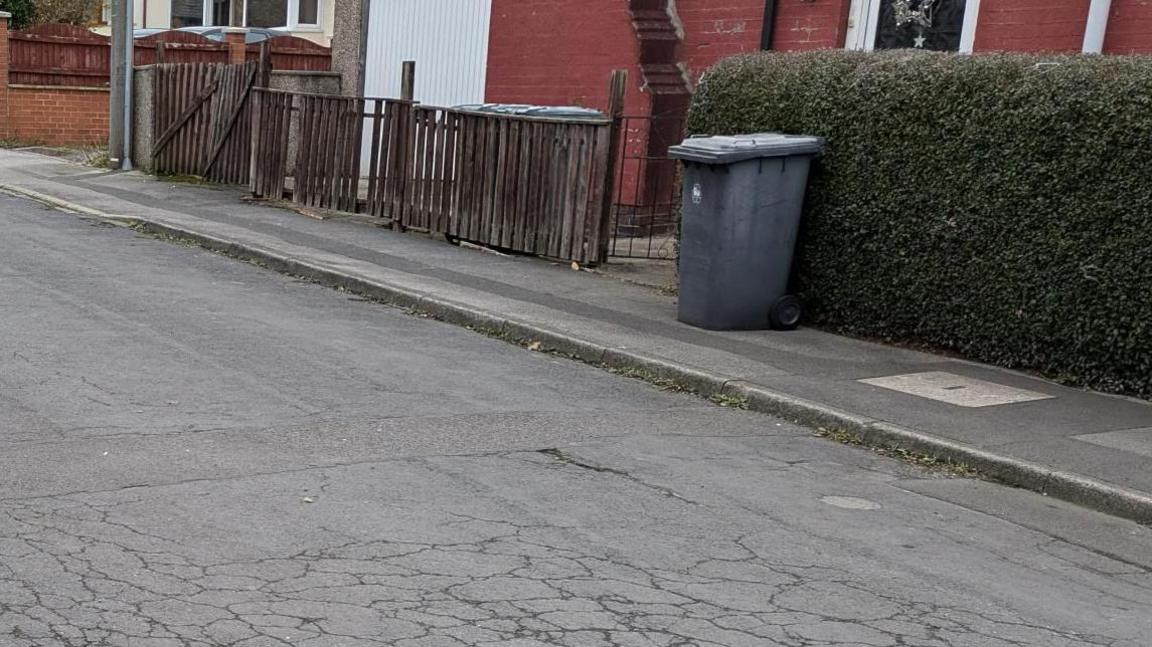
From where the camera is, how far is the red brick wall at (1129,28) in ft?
37.9

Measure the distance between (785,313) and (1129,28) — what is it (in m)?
4.10

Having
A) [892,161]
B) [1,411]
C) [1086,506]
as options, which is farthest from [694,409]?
[1,411]

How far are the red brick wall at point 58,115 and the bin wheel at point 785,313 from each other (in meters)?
19.9

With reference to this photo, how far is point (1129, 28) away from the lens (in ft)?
38.4

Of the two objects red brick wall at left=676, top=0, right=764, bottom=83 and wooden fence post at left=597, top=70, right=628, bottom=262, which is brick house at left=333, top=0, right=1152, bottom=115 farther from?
wooden fence post at left=597, top=70, right=628, bottom=262

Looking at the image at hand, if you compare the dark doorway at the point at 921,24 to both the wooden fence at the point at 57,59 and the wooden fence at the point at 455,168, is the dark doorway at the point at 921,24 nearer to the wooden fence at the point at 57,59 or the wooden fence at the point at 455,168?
the wooden fence at the point at 455,168

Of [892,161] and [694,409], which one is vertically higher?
[892,161]

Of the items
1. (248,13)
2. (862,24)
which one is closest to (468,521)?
(862,24)

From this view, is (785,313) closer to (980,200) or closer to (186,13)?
(980,200)

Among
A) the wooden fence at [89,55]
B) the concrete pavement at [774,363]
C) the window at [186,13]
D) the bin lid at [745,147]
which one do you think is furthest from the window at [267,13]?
the bin lid at [745,147]

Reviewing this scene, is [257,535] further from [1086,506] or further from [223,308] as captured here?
[223,308]

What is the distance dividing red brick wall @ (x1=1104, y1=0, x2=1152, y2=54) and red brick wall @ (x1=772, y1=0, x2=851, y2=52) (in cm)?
310

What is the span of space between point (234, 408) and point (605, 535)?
2.63 m

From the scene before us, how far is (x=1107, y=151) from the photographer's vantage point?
860 cm
